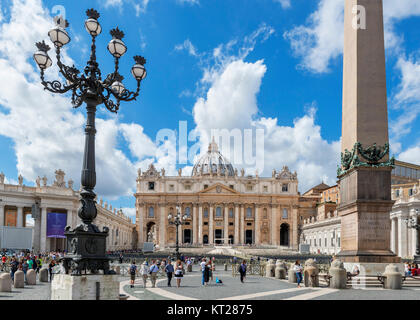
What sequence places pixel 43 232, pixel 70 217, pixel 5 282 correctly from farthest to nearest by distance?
1. pixel 70 217
2. pixel 43 232
3. pixel 5 282

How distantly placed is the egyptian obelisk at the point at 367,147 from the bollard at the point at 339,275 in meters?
0.54

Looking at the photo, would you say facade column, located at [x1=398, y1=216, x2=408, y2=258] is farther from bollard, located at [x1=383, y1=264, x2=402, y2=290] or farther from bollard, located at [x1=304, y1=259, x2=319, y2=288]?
bollard, located at [x1=383, y1=264, x2=402, y2=290]

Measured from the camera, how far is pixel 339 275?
47.5 feet

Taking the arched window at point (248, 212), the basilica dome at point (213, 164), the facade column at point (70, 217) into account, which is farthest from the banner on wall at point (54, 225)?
the basilica dome at point (213, 164)

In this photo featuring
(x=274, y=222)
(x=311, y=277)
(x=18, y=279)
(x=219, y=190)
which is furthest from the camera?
(x=274, y=222)

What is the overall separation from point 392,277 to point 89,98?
11323mm

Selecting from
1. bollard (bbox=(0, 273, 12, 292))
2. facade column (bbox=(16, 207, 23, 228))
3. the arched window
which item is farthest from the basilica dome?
bollard (bbox=(0, 273, 12, 292))

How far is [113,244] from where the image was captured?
7000cm

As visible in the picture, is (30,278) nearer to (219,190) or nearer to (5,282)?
(5,282)

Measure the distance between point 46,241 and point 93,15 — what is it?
152 ft

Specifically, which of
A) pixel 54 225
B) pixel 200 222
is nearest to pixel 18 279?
pixel 54 225

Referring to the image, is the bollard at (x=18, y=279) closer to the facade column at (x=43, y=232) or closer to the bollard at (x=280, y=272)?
the bollard at (x=280, y=272)
